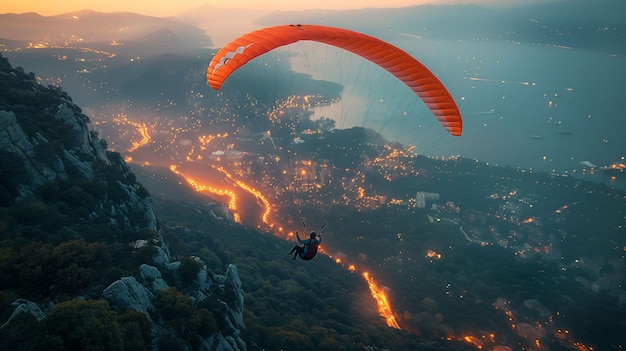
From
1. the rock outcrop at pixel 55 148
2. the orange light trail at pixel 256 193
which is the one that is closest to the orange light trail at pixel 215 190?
the orange light trail at pixel 256 193

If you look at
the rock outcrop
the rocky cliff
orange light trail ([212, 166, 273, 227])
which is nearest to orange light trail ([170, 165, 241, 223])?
orange light trail ([212, 166, 273, 227])

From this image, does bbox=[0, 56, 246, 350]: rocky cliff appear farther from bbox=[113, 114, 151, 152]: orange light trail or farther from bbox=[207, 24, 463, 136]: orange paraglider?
bbox=[113, 114, 151, 152]: orange light trail

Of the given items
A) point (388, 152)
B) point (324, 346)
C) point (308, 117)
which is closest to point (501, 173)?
point (388, 152)

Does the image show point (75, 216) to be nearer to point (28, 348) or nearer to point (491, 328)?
point (28, 348)

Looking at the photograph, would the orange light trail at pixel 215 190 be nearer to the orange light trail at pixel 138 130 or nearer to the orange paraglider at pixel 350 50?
the orange light trail at pixel 138 130

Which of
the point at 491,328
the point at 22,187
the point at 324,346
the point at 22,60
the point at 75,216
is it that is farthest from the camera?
the point at 22,60

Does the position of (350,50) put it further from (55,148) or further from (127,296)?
(55,148)

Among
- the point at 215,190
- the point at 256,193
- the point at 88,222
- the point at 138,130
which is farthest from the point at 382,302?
the point at 138,130
